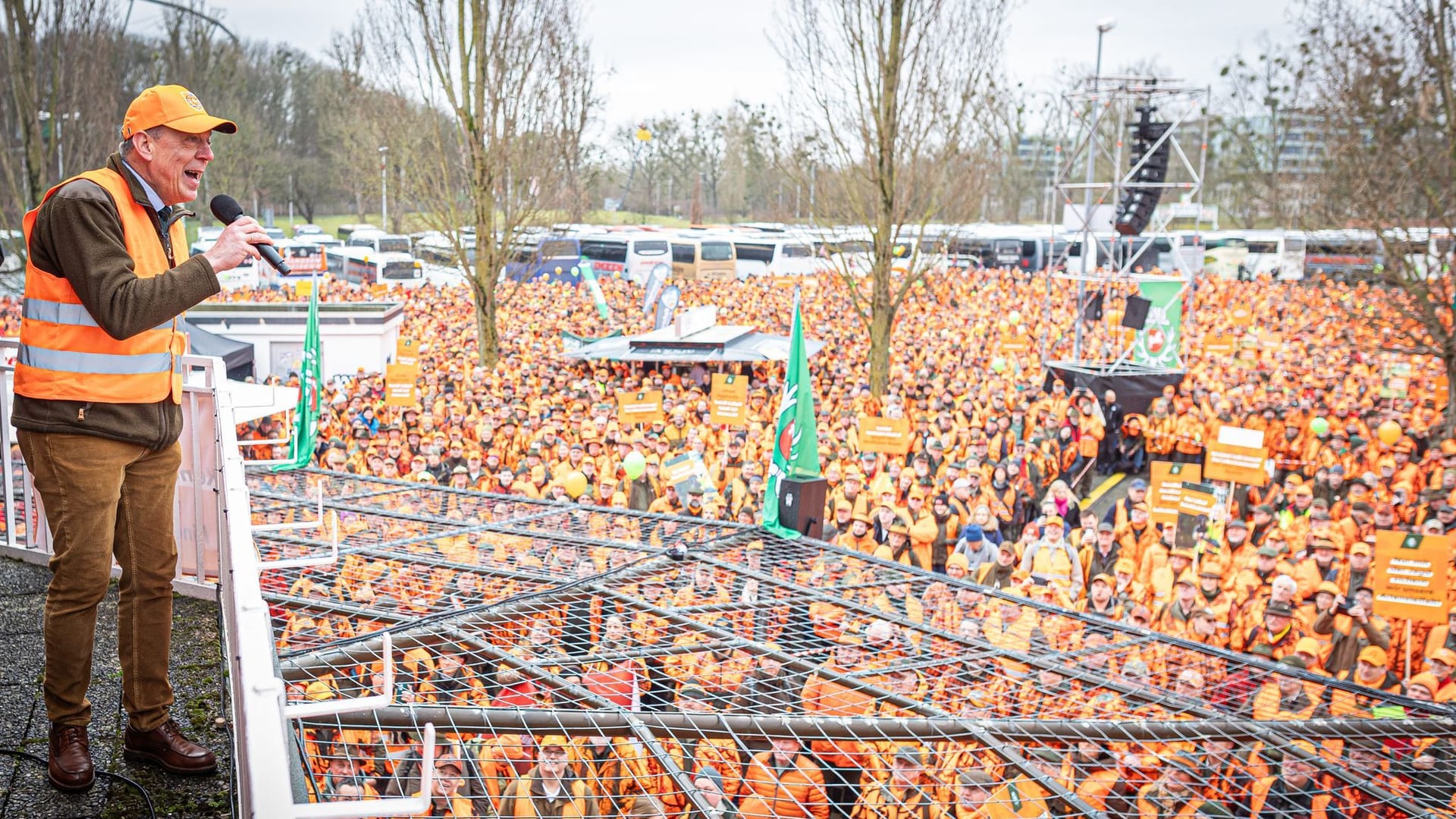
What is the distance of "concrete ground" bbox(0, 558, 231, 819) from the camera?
2.49 metres

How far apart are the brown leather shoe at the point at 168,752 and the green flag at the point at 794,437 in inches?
144

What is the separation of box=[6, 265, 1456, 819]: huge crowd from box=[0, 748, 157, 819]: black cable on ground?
24.9 inches

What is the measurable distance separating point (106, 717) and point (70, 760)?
0.43m

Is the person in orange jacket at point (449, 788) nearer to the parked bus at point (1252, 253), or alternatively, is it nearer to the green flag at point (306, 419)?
the green flag at point (306, 419)

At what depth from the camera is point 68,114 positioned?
19.0 meters

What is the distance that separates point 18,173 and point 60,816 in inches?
938

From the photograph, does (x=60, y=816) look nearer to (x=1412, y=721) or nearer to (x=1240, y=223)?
(x=1412, y=721)

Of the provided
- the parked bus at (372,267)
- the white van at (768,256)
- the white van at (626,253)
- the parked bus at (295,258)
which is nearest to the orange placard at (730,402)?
the parked bus at (295,258)

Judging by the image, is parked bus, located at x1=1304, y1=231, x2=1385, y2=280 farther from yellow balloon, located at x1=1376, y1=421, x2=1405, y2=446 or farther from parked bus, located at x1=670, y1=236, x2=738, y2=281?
parked bus, located at x1=670, y1=236, x2=738, y2=281

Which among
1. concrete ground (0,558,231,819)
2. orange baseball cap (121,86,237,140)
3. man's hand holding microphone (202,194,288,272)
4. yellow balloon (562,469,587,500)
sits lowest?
yellow balloon (562,469,587,500)

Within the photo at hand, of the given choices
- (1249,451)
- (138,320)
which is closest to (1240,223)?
(1249,451)

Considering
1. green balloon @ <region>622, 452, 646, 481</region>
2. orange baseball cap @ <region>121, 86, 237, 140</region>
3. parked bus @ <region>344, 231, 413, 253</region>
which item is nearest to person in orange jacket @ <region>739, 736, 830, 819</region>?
orange baseball cap @ <region>121, 86, 237, 140</region>

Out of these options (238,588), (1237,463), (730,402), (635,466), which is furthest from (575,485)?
(238,588)

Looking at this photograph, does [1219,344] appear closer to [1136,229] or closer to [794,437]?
[1136,229]
